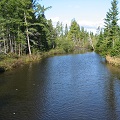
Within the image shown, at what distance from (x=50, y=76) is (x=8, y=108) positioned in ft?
45.9

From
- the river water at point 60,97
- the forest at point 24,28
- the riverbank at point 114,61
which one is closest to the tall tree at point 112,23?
the forest at point 24,28

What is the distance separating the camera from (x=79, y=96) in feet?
71.4

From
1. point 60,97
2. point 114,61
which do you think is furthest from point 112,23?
point 60,97

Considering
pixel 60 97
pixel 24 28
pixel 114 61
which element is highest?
pixel 24 28

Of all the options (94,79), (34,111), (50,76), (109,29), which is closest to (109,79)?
(94,79)

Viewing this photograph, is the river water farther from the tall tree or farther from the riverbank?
the tall tree

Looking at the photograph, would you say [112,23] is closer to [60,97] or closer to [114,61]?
[114,61]

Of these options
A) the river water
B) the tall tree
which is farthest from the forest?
the river water

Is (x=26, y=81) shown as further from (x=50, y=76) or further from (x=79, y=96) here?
(x=79, y=96)

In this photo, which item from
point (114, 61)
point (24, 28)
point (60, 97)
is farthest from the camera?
point (24, 28)

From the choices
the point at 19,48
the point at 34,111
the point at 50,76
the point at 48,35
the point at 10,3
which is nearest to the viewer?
the point at 34,111

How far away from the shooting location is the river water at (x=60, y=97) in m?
17.1

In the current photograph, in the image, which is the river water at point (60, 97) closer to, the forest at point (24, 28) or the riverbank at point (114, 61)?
the riverbank at point (114, 61)

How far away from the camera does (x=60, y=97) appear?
70.6ft
